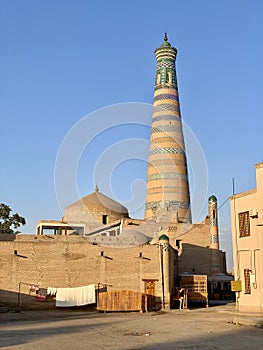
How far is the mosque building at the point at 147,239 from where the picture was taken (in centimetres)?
2300

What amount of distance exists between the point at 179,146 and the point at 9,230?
15093 millimetres

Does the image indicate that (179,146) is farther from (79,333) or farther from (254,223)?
(79,333)

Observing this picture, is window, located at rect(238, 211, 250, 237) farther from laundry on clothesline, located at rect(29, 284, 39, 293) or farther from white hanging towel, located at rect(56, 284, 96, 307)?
laundry on clothesline, located at rect(29, 284, 39, 293)

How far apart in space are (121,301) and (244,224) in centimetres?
646

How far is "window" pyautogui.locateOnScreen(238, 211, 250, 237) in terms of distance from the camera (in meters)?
20.6

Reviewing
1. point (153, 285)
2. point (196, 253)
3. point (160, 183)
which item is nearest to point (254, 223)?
point (153, 285)

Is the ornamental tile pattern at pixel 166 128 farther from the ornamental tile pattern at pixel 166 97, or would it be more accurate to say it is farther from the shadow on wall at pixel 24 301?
the shadow on wall at pixel 24 301

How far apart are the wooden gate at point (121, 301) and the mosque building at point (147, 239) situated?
123 centimetres

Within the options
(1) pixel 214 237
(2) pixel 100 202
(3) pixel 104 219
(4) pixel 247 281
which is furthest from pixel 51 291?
(1) pixel 214 237

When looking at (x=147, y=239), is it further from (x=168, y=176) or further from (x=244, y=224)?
(x=244, y=224)

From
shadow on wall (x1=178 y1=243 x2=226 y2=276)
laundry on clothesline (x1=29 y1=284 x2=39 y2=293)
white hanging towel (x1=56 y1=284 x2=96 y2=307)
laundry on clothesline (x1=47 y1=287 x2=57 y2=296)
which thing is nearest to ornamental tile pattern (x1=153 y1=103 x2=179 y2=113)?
shadow on wall (x1=178 y1=243 x2=226 y2=276)

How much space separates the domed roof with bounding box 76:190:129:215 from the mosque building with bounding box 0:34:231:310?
7cm

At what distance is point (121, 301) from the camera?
22109mm

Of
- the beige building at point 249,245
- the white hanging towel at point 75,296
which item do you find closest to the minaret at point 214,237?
the beige building at point 249,245
